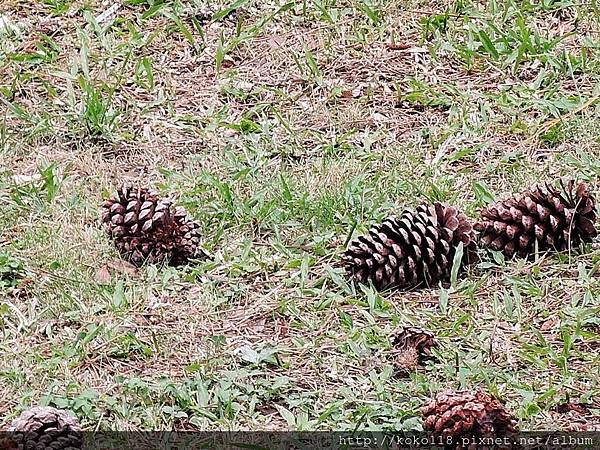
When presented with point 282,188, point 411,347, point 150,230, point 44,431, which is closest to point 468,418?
point 411,347

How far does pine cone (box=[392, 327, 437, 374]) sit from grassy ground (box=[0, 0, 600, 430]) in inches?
1.5

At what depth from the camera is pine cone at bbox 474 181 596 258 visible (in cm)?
327

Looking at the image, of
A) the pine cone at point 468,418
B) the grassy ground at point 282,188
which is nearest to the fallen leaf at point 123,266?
the grassy ground at point 282,188

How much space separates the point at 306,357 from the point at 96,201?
1.22 meters

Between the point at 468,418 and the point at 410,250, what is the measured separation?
846mm

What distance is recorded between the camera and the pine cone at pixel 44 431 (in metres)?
2.43

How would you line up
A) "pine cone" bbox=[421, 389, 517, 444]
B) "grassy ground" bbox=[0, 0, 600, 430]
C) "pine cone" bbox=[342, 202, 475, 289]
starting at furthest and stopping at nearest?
"pine cone" bbox=[342, 202, 475, 289], "grassy ground" bbox=[0, 0, 600, 430], "pine cone" bbox=[421, 389, 517, 444]

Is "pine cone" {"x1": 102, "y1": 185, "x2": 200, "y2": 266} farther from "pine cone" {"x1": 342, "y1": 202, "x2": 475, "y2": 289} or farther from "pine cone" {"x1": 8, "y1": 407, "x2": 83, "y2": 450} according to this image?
"pine cone" {"x1": 8, "y1": 407, "x2": 83, "y2": 450}

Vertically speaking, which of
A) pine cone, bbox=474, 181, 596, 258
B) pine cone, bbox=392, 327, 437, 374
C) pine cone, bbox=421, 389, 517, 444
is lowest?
pine cone, bbox=392, 327, 437, 374

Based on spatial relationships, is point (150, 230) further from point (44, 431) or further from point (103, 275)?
point (44, 431)

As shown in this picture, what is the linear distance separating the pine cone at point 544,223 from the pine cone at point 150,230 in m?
0.97

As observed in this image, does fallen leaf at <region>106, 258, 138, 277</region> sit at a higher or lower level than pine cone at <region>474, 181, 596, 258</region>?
lower

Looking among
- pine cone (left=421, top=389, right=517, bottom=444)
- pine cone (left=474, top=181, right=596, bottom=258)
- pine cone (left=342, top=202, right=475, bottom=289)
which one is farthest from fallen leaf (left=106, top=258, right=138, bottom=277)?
pine cone (left=421, top=389, right=517, bottom=444)

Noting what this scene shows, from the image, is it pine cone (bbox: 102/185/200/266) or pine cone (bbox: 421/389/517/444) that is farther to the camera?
pine cone (bbox: 102/185/200/266)
